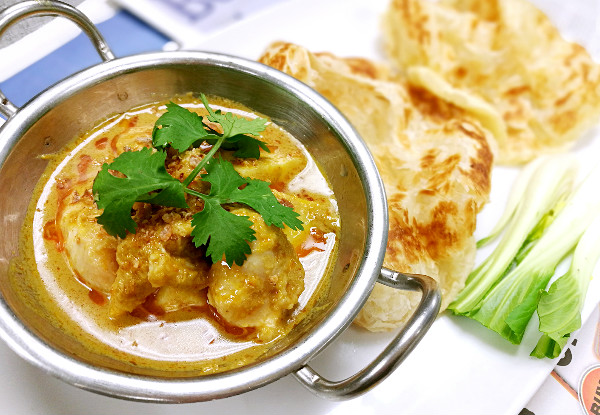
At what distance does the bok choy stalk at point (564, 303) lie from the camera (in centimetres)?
254

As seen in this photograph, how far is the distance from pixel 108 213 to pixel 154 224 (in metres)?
0.18

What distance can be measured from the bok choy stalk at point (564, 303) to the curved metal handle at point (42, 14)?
2.40 meters

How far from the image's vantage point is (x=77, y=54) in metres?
3.55

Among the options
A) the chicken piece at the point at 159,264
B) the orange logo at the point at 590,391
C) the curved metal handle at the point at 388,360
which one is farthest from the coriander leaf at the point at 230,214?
the orange logo at the point at 590,391

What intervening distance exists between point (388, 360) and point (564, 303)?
1198 mm

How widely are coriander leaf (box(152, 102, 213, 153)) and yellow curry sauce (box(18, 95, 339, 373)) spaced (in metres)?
0.07

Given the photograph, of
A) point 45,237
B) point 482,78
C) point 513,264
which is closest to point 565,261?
point 513,264

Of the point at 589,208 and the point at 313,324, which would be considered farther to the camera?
the point at 589,208

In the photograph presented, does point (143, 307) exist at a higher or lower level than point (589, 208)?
lower

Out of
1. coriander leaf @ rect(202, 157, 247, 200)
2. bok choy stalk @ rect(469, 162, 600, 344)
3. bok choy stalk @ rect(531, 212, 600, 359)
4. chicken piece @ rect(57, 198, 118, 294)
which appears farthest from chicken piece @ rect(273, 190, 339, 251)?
bok choy stalk @ rect(531, 212, 600, 359)

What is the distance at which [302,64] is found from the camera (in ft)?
10.3

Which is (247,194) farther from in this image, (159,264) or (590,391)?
(590,391)

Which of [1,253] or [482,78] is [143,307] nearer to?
[1,253]

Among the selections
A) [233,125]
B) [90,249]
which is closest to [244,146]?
[233,125]
